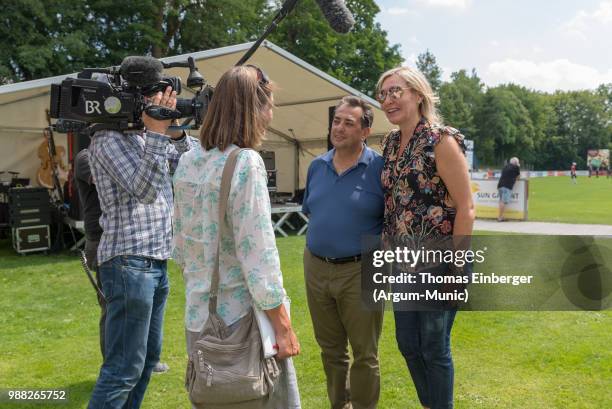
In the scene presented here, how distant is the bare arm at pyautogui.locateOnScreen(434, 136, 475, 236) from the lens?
90.4 inches

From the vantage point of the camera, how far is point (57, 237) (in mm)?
9492

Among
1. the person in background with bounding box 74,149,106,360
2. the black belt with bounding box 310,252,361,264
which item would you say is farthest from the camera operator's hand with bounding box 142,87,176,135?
the person in background with bounding box 74,149,106,360

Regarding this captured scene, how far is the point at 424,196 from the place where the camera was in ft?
7.73

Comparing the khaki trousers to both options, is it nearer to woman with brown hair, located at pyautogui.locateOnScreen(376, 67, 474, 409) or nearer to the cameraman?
woman with brown hair, located at pyautogui.locateOnScreen(376, 67, 474, 409)

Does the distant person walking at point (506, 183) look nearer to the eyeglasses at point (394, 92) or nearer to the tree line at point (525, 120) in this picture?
the eyeglasses at point (394, 92)

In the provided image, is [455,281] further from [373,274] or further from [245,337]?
[245,337]

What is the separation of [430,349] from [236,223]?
1.19 meters

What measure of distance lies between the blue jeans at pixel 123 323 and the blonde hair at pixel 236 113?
721 mm

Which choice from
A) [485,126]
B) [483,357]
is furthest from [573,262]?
[485,126]

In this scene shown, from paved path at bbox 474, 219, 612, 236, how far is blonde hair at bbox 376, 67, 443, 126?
32.1 ft

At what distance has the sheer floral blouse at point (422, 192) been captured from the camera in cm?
234

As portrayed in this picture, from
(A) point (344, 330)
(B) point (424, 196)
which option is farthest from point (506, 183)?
(B) point (424, 196)

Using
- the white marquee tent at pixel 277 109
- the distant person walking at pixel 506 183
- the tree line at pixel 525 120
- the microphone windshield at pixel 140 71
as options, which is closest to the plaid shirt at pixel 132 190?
the microphone windshield at pixel 140 71

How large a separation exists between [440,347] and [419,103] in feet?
3.73
